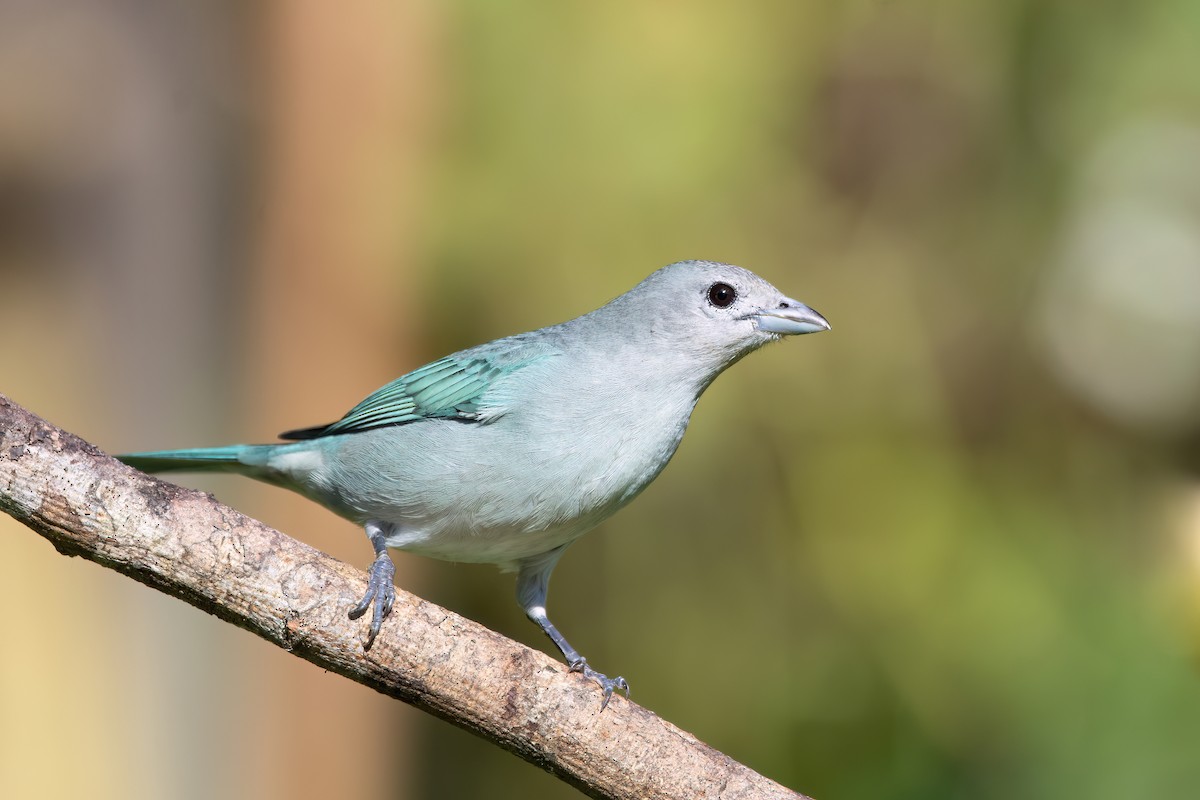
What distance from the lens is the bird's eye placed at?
3418 mm

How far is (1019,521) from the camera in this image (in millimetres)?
5098

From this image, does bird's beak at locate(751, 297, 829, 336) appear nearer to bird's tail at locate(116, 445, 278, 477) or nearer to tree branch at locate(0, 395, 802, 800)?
tree branch at locate(0, 395, 802, 800)

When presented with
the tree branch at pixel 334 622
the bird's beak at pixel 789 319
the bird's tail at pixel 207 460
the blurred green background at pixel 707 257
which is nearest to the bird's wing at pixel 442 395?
the bird's tail at pixel 207 460

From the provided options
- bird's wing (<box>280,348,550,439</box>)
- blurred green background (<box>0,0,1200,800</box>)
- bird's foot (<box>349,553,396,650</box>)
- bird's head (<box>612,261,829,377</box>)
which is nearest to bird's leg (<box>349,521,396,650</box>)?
bird's foot (<box>349,553,396,650</box>)

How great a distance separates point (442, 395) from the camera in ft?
11.3

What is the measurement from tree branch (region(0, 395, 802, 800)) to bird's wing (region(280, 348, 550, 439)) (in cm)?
82

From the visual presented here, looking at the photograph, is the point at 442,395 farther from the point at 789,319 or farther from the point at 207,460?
the point at 789,319

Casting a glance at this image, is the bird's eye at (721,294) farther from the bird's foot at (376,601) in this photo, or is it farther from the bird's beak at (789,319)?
the bird's foot at (376,601)

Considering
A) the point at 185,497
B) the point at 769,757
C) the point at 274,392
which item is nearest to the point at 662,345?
the point at 185,497

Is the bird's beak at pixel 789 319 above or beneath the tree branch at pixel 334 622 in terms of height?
above

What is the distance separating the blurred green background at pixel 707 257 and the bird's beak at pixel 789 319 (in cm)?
180

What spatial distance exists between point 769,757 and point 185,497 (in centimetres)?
329

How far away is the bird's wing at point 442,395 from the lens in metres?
3.37

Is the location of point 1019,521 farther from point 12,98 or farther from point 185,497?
point 12,98
